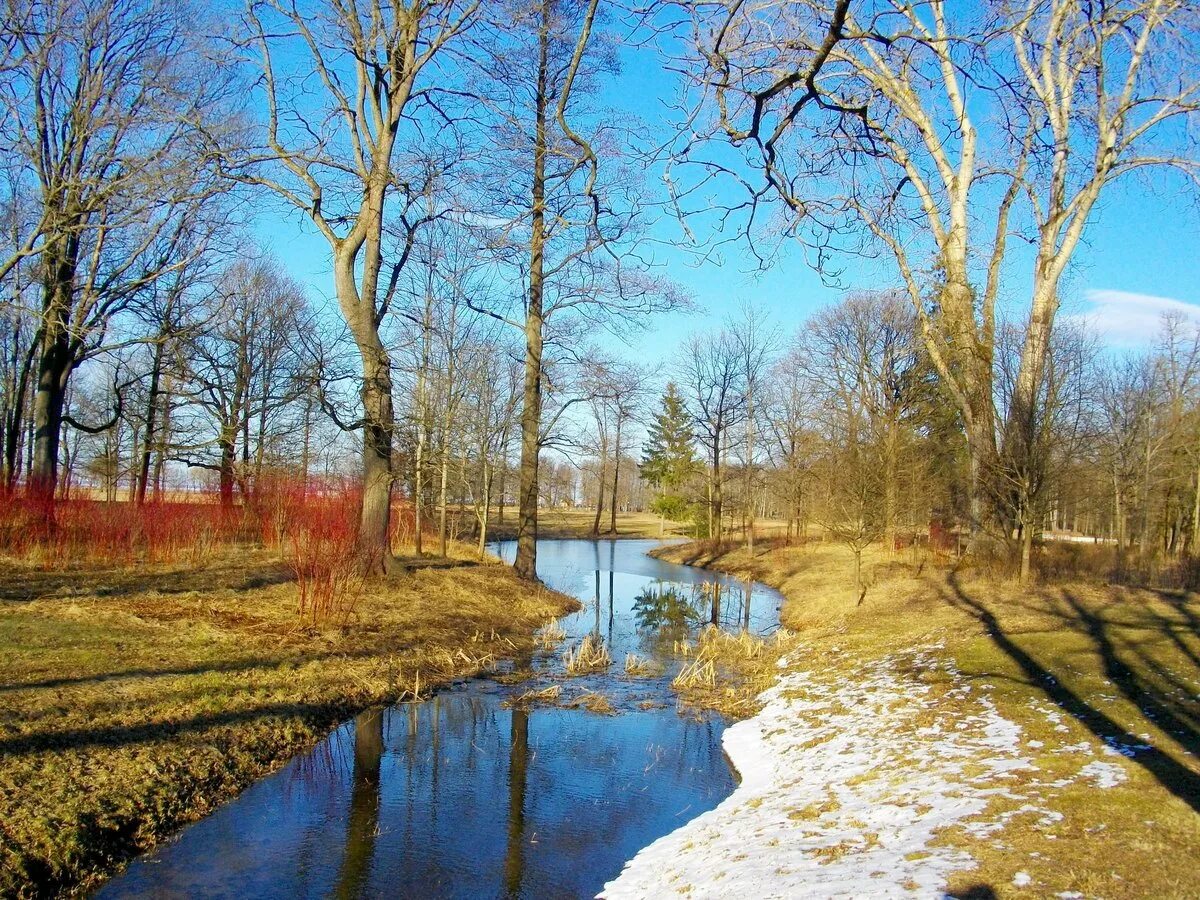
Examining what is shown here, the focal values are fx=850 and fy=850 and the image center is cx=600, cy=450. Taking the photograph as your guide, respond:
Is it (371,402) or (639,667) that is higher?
(371,402)

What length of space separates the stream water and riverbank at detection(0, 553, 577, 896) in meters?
0.34

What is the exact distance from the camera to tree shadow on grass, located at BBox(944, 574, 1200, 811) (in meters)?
5.96

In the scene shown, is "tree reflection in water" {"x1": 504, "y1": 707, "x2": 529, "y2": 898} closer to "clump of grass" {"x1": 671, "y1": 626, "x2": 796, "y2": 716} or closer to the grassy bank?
"clump of grass" {"x1": 671, "y1": 626, "x2": 796, "y2": 716}

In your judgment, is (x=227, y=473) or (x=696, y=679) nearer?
(x=696, y=679)

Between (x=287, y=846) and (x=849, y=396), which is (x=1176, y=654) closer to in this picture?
(x=287, y=846)

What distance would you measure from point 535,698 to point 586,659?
2.11 m

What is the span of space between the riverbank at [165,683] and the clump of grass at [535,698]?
1146mm

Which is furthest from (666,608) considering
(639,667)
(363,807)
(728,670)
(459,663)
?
(363,807)

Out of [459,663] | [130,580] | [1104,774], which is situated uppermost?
[130,580]

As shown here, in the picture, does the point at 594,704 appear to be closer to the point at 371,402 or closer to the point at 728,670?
the point at 728,670

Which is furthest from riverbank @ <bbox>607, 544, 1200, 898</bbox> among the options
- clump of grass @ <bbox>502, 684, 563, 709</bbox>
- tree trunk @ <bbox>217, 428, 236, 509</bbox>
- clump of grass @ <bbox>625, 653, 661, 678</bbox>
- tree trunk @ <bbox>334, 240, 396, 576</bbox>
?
tree trunk @ <bbox>217, 428, 236, 509</bbox>

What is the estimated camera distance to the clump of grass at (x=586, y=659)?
12.5 m

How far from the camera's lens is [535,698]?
35.2 feet

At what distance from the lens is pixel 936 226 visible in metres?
13.2
